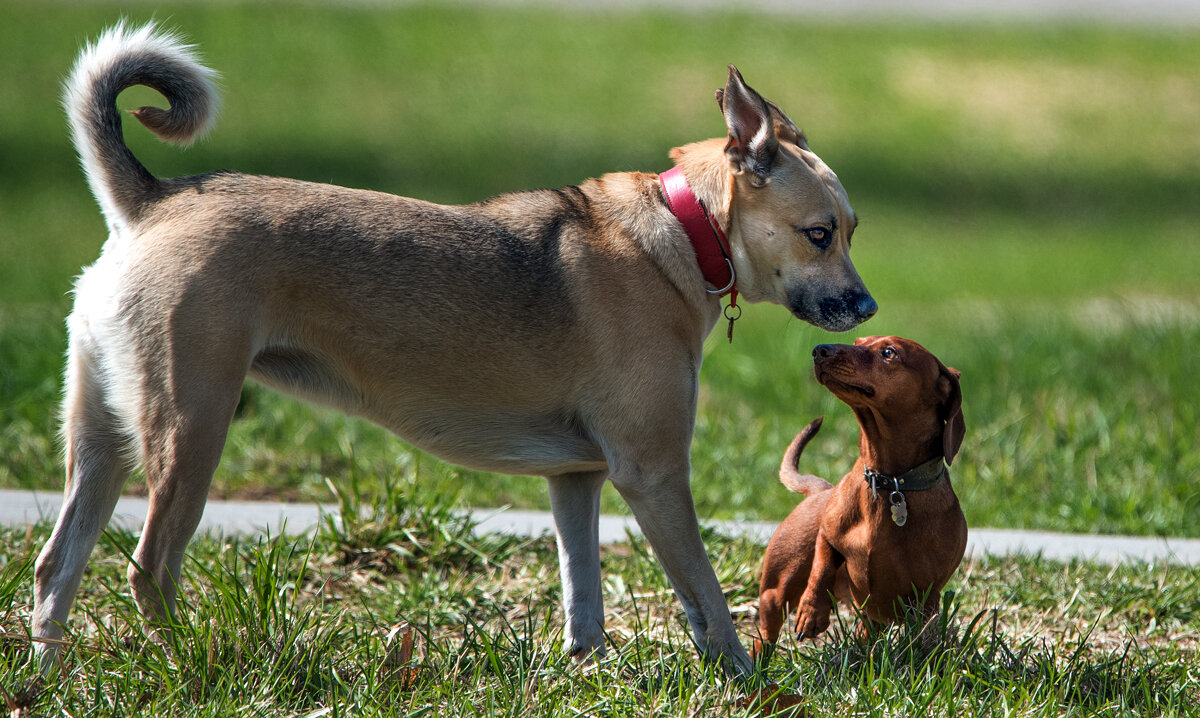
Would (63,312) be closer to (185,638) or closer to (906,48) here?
(185,638)

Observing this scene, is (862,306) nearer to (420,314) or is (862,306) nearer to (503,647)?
(420,314)

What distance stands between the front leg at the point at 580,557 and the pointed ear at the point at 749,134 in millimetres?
1091

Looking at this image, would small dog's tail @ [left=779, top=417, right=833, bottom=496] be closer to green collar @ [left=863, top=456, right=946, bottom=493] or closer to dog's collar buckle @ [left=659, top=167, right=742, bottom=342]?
green collar @ [left=863, top=456, right=946, bottom=493]

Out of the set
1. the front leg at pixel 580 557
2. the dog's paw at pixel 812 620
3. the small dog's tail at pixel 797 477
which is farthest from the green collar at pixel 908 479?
the front leg at pixel 580 557

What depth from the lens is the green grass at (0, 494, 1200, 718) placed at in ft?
10.4

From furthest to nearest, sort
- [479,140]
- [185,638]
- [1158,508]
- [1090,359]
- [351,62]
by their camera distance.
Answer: [351,62], [479,140], [1090,359], [1158,508], [185,638]

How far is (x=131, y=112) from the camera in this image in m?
3.61

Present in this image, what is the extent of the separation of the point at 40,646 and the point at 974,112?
668 inches

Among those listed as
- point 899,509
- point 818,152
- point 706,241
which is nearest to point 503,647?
point 899,509

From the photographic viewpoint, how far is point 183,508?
3307 mm

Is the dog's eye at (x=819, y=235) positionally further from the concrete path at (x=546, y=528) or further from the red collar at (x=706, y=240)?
the concrete path at (x=546, y=528)

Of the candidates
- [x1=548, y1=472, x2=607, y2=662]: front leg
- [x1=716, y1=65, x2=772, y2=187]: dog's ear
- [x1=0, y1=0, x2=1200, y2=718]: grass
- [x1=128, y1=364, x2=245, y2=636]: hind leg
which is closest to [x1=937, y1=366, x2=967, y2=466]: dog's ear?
[x1=0, y1=0, x2=1200, y2=718]: grass

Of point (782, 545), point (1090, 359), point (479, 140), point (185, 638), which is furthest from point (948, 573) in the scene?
point (479, 140)

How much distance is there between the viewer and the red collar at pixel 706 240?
12.4 feet
